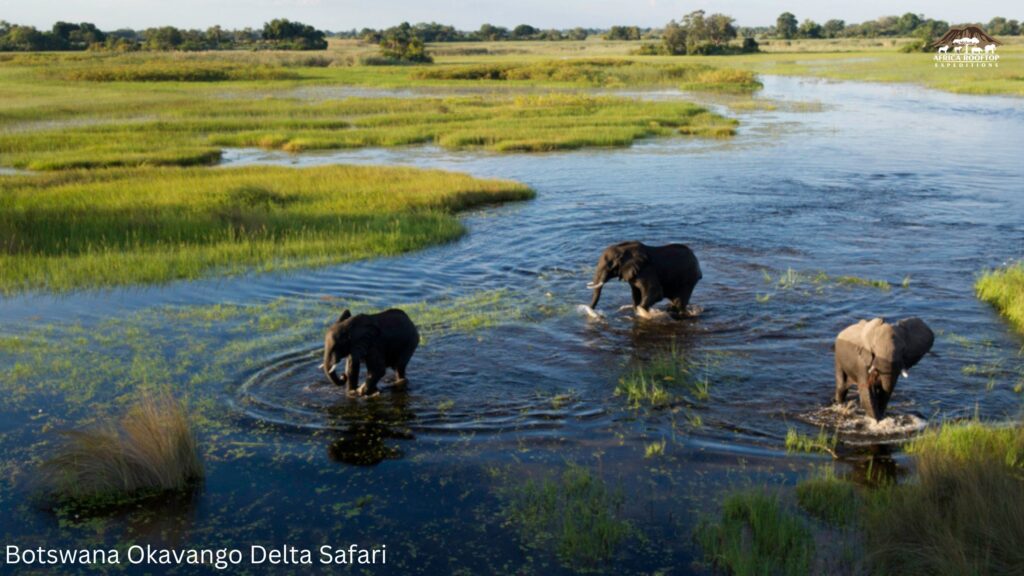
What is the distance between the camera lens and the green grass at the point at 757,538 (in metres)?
6.54

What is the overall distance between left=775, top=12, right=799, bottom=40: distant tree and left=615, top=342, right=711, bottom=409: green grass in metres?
180

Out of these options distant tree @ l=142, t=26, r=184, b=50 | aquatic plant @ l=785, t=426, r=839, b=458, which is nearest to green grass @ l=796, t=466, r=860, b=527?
aquatic plant @ l=785, t=426, r=839, b=458

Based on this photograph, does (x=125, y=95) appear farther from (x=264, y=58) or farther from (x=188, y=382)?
(x=188, y=382)

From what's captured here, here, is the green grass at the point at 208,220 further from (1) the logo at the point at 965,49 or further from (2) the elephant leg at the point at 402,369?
(1) the logo at the point at 965,49

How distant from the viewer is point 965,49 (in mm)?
101375

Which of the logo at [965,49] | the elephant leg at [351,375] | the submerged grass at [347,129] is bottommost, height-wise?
the elephant leg at [351,375]

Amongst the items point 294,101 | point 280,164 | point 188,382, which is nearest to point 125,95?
point 294,101

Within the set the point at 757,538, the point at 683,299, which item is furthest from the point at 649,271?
the point at 757,538

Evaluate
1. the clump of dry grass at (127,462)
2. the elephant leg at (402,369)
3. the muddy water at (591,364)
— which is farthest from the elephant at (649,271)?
the clump of dry grass at (127,462)

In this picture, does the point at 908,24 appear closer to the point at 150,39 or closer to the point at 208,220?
the point at 150,39

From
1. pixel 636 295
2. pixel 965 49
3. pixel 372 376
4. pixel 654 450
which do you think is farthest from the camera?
pixel 965 49

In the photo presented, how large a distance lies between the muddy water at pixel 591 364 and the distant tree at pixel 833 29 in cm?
17275

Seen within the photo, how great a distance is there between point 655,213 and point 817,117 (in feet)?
85.2

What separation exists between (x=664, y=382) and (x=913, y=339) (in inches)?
110
